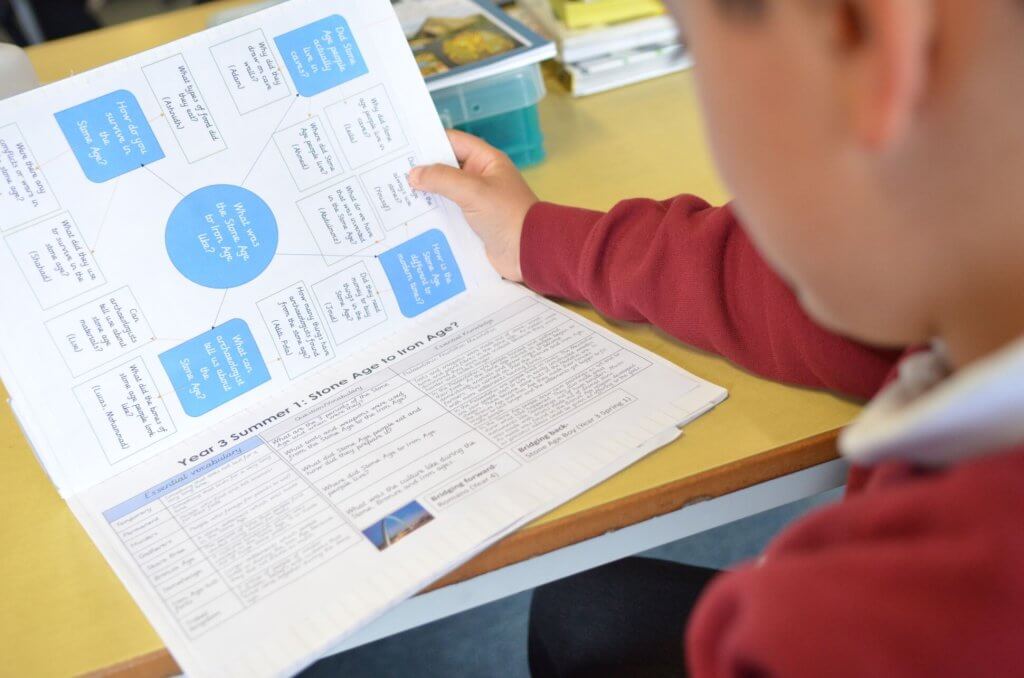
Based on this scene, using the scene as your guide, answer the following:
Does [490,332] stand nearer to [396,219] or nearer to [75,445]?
[396,219]

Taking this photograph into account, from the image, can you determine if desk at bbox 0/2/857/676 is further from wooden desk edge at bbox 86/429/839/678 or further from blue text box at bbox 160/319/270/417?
blue text box at bbox 160/319/270/417

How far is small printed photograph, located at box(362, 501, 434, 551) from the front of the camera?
1.90 ft

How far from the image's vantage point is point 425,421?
0.66 meters

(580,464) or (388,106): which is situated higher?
(388,106)

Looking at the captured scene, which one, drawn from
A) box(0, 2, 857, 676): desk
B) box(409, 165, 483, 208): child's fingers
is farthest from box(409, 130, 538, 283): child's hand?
box(0, 2, 857, 676): desk

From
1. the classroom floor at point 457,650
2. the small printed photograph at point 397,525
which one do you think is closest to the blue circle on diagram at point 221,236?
the small printed photograph at point 397,525

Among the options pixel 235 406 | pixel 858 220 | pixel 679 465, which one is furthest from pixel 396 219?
pixel 858 220

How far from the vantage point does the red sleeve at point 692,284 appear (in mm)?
633

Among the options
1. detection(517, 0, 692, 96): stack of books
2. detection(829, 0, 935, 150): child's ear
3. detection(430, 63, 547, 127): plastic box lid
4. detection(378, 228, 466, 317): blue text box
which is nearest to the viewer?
detection(829, 0, 935, 150): child's ear

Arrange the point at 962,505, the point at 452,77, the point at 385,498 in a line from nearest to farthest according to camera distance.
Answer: the point at 962,505 → the point at 385,498 → the point at 452,77

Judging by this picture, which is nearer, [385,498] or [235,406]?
[385,498]

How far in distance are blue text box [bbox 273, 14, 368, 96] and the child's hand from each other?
0.30ft

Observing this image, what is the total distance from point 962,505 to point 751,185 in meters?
0.15

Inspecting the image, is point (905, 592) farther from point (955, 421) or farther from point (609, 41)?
point (609, 41)
